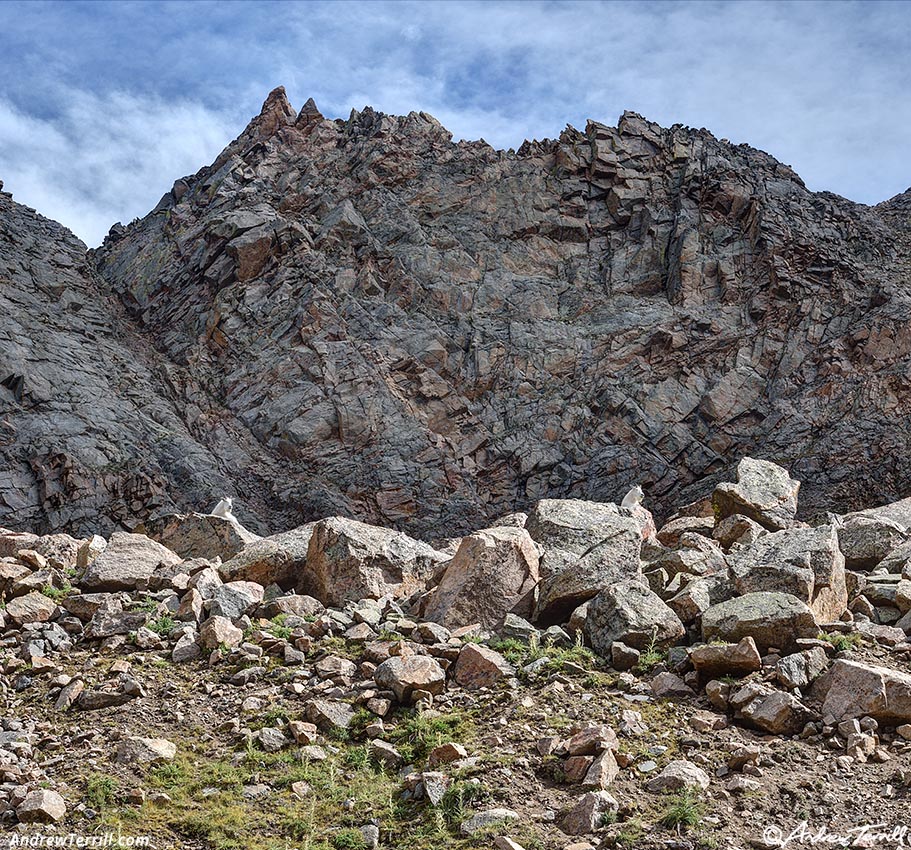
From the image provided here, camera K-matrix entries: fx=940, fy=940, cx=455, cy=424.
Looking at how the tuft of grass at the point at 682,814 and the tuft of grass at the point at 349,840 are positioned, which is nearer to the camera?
the tuft of grass at the point at 682,814

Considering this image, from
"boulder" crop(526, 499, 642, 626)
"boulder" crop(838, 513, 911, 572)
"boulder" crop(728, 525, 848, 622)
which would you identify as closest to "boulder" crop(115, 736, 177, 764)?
"boulder" crop(526, 499, 642, 626)

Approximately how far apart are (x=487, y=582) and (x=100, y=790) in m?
6.09

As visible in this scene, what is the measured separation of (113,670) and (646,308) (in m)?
47.3

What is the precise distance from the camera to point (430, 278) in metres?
56.4

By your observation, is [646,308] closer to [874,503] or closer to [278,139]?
[874,503]

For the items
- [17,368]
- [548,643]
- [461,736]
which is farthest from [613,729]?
[17,368]

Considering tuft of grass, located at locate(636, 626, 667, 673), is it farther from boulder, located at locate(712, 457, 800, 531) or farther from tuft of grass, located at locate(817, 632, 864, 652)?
boulder, located at locate(712, 457, 800, 531)

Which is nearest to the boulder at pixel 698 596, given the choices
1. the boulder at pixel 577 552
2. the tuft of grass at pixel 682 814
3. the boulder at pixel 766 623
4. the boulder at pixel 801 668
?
the boulder at pixel 766 623

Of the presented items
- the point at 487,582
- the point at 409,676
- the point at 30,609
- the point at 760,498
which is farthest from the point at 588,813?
the point at 760,498

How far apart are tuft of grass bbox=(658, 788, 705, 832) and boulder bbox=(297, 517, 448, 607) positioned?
684cm

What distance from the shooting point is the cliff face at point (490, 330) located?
156ft

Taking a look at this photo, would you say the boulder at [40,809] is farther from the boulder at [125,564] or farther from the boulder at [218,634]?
the boulder at [125,564]

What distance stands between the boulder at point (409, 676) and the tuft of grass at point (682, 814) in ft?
10.1

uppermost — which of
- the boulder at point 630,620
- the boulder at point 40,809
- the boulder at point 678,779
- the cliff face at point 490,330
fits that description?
the cliff face at point 490,330
